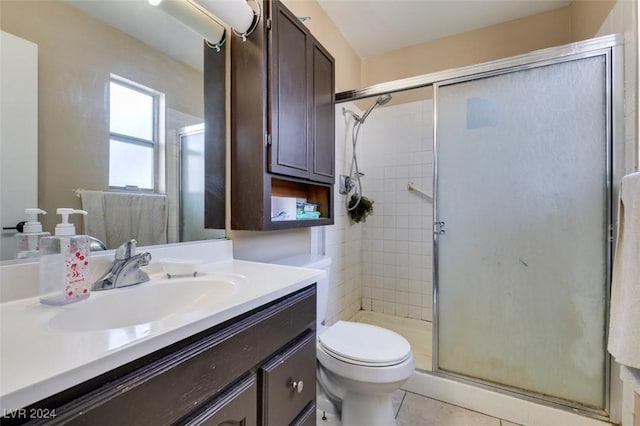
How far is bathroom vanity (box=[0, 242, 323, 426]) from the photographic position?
1.21 ft

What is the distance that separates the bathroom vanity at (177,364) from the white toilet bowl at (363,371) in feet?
1.19

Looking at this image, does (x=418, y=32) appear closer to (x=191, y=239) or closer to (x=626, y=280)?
(x=626, y=280)

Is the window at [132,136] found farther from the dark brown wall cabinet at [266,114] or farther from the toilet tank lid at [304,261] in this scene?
the toilet tank lid at [304,261]

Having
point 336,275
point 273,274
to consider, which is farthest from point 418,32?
point 273,274

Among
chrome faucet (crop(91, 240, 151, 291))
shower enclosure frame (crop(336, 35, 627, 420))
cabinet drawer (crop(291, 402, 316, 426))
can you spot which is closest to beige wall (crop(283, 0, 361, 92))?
shower enclosure frame (crop(336, 35, 627, 420))

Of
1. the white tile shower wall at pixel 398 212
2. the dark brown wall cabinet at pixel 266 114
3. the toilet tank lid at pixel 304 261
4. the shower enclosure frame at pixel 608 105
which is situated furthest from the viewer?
the white tile shower wall at pixel 398 212

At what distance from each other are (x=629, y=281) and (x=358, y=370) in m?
1.07

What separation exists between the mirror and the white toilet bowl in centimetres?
76

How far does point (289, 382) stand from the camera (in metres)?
0.76

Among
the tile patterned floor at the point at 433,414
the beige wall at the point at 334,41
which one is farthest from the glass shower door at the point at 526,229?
the beige wall at the point at 334,41

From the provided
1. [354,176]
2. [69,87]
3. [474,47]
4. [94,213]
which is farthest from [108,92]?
[474,47]

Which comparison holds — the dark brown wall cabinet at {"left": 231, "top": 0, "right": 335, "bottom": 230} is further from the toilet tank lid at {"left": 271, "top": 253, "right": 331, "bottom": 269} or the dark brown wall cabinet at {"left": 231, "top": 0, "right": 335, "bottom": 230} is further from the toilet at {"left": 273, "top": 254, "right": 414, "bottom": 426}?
the toilet at {"left": 273, "top": 254, "right": 414, "bottom": 426}

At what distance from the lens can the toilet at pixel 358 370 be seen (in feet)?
3.85

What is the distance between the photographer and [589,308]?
1390 mm
